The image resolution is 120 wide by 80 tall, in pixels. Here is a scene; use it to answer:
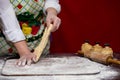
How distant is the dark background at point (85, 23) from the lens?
150 cm

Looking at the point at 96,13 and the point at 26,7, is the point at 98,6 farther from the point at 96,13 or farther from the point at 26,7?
the point at 26,7

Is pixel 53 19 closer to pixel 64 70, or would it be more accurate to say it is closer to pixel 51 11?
pixel 51 11

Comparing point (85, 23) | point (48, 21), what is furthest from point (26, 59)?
point (85, 23)

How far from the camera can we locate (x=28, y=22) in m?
1.18

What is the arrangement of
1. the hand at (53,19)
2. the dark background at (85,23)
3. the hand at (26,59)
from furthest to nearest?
1. the dark background at (85,23)
2. the hand at (53,19)
3. the hand at (26,59)

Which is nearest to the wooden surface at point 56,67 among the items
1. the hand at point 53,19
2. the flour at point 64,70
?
the flour at point 64,70

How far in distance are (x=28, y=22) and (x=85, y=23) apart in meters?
0.42

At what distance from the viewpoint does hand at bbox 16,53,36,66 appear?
1.00m

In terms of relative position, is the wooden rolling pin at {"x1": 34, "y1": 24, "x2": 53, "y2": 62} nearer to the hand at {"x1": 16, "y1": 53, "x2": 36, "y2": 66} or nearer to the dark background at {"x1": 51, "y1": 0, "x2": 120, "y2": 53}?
the hand at {"x1": 16, "y1": 53, "x2": 36, "y2": 66}

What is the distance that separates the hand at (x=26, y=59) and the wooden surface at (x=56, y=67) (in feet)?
0.06

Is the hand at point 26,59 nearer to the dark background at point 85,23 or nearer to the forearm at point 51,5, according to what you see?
the forearm at point 51,5

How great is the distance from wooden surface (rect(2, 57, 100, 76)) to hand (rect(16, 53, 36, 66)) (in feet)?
0.06

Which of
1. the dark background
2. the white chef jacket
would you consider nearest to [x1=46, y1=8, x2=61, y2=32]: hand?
the white chef jacket

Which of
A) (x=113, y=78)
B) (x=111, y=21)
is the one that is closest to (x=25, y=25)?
(x=113, y=78)
